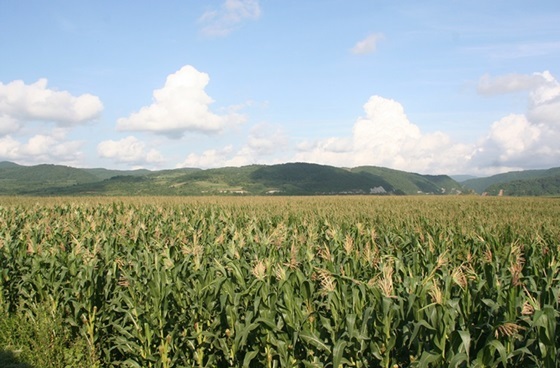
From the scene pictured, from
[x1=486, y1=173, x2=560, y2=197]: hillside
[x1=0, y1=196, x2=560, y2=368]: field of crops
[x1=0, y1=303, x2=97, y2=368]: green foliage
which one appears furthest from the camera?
[x1=486, y1=173, x2=560, y2=197]: hillside

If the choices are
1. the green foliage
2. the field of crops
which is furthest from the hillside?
the green foliage

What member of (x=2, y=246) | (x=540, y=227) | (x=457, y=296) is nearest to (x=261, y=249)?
(x=457, y=296)

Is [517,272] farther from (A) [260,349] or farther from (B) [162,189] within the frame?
(B) [162,189]

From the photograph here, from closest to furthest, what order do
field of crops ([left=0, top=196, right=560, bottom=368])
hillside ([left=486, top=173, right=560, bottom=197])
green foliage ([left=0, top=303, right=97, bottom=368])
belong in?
field of crops ([left=0, top=196, right=560, bottom=368])
green foliage ([left=0, top=303, right=97, bottom=368])
hillside ([left=486, top=173, right=560, bottom=197])

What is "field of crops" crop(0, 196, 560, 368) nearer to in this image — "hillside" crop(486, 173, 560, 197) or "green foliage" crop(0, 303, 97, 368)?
"green foliage" crop(0, 303, 97, 368)

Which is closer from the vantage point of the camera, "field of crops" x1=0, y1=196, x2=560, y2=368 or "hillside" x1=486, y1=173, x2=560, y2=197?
"field of crops" x1=0, y1=196, x2=560, y2=368

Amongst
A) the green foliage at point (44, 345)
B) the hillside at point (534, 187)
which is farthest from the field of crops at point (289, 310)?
the hillside at point (534, 187)

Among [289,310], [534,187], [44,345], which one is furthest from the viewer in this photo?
[534,187]

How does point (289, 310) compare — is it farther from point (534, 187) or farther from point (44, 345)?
point (534, 187)

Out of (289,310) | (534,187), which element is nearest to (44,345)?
(289,310)

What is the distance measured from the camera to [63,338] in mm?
6922

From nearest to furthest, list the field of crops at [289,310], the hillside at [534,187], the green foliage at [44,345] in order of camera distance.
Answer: the field of crops at [289,310] < the green foliage at [44,345] < the hillside at [534,187]

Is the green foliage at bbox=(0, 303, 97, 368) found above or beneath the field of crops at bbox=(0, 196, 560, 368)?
beneath

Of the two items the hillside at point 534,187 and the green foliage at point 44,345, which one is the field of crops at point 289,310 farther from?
the hillside at point 534,187
